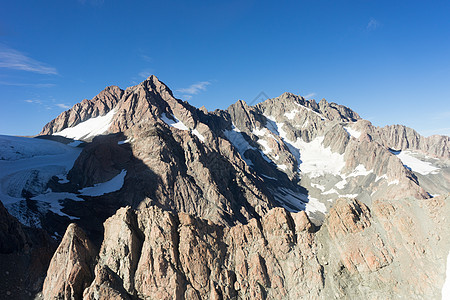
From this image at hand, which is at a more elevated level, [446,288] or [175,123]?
[175,123]

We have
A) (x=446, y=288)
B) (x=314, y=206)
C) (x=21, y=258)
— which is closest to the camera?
(x=446, y=288)

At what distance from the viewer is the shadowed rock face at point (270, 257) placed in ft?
97.3

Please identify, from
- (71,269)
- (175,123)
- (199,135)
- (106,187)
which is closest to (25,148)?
(106,187)

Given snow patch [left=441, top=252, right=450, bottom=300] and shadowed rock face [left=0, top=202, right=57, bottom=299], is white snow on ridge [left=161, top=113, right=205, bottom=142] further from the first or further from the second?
snow patch [left=441, top=252, right=450, bottom=300]

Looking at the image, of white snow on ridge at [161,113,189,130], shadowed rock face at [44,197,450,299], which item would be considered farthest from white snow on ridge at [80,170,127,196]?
white snow on ridge at [161,113,189,130]

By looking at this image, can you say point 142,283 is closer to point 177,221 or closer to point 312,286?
point 177,221

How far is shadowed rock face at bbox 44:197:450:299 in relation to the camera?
29.7 metres

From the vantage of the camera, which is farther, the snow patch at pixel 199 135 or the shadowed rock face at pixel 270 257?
the snow patch at pixel 199 135

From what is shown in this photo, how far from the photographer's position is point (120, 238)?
32250 millimetres

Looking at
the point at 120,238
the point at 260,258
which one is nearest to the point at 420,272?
the point at 260,258

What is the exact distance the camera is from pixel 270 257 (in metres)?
36.0

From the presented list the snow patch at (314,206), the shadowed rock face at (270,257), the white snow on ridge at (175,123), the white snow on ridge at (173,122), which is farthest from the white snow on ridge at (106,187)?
the snow patch at (314,206)

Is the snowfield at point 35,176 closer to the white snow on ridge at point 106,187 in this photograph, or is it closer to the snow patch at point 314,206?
the white snow on ridge at point 106,187

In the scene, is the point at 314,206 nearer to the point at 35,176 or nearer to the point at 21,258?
the point at 35,176
